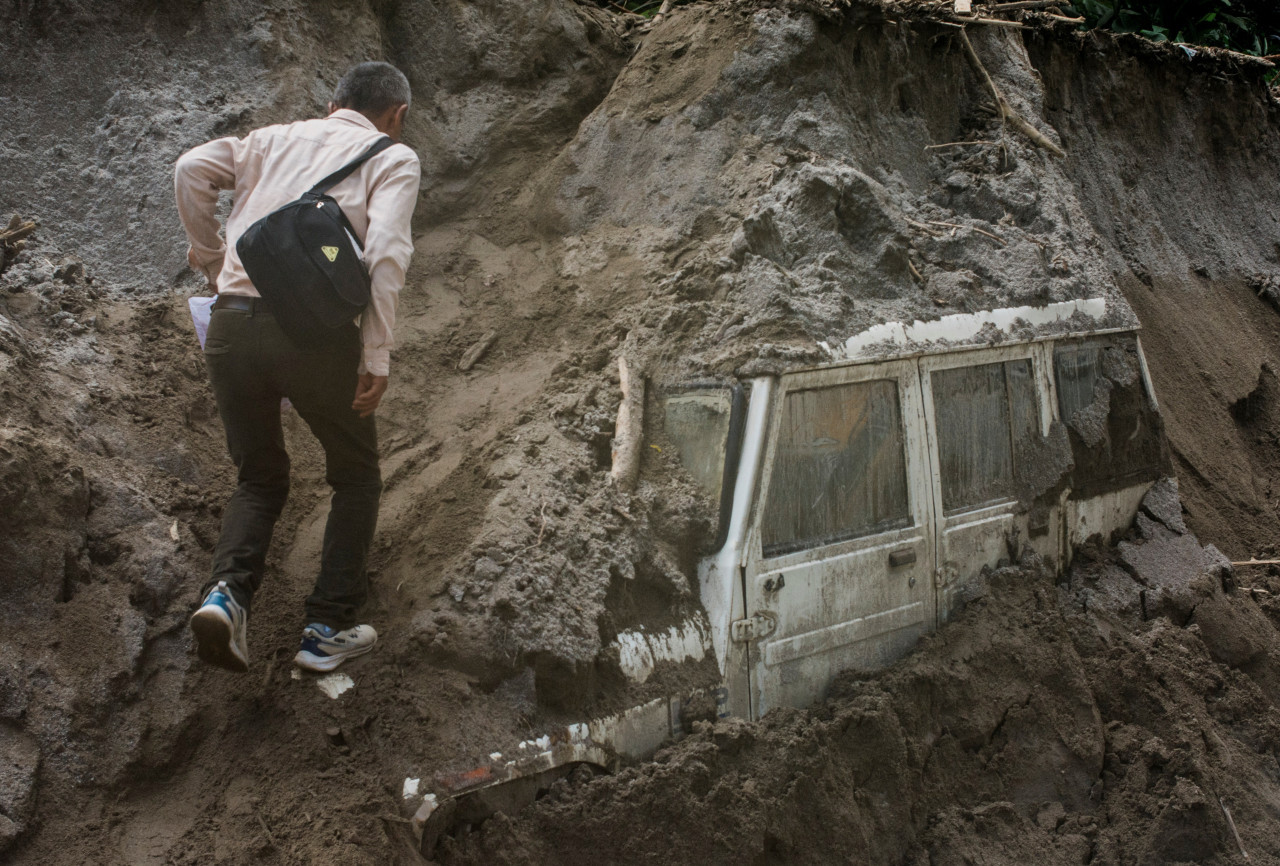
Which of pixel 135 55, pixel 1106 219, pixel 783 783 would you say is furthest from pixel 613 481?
pixel 1106 219

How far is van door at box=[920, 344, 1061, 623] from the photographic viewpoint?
14.2 feet

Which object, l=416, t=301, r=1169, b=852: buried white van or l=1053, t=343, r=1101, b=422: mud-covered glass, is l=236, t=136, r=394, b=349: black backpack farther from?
l=1053, t=343, r=1101, b=422: mud-covered glass

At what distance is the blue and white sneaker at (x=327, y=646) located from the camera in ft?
10.5

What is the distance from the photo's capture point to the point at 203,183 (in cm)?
334

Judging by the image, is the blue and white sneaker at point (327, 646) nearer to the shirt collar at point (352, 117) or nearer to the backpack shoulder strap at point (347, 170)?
the backpack shoulder strap at point (347, 170)

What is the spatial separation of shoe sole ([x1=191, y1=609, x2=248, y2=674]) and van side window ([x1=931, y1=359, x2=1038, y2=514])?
9.12 feet

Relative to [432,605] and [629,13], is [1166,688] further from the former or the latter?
[629,13]

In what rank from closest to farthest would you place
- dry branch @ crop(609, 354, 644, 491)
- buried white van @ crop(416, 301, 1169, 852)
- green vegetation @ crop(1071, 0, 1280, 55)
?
1. buried white van @ crop(416, 301, 1169, 852)
2. dry branch @ crop(609, 354, 644, 491)
3. green vegetation @ crop(1071, 0, 1280, 55)

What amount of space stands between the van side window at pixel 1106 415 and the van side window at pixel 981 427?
0.31 meters

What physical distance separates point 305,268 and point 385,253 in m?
0.24

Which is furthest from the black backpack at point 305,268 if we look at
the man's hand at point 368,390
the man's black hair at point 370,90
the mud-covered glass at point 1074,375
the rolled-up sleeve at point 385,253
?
the mud-covered glass at point 1074,375

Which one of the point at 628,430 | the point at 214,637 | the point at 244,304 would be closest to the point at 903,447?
the point at 628,430

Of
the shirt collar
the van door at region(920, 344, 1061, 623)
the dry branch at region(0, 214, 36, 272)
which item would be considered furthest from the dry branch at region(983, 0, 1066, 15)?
the dry branch at region(0, 214, 36, 272)

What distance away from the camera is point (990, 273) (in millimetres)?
5012
